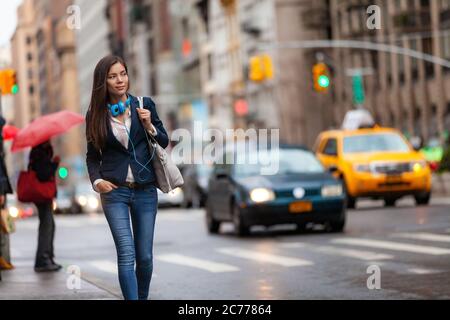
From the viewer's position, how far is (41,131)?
54.6 ft

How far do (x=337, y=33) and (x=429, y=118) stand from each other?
51.6 ft

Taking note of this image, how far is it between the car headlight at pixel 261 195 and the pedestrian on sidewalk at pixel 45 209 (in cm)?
549

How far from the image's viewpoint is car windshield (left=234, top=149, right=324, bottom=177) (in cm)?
2289

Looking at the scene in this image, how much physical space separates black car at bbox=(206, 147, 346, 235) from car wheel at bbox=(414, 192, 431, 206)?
7434 mm

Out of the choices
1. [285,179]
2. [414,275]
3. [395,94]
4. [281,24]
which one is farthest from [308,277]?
[281,24]

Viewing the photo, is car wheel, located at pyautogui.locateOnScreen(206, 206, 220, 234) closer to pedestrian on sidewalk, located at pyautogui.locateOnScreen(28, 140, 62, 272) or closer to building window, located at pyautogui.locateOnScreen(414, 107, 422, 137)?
pedestrian on sidewalk, located at pyautogui.locateOnScreen(28, 140, 62, 272)

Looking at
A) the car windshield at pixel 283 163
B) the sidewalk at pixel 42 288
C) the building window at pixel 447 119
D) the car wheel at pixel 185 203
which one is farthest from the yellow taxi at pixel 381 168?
the building window at pixel 447 119

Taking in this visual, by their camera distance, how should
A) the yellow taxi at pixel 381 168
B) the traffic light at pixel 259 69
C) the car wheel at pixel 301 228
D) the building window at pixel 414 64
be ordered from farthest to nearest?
the building window at pixel 414 64, the traffic light at pixel 259 69, the yellow taxi at pixel 381 168, the car wheel at pixel 301 228

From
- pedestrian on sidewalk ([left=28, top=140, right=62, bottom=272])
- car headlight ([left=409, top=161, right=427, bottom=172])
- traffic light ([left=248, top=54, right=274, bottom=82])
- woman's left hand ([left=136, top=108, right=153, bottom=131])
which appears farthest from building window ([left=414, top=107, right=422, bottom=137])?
woman's left hand ([left=136, top=108, right=153, bottom=131])

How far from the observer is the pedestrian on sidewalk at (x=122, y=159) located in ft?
30.0

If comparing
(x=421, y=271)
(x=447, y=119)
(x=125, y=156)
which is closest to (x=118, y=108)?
(x=125, y=156)

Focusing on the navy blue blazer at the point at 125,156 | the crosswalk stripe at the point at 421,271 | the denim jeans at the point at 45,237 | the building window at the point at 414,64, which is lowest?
the crosswalk stripe at the point at 421,271

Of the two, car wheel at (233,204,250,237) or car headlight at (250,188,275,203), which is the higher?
car headlight at (250,188,275,203)

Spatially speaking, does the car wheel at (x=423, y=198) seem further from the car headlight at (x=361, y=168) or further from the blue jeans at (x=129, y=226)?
the blue jeans at (x=129, y=226)
